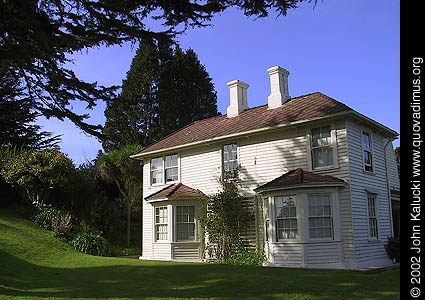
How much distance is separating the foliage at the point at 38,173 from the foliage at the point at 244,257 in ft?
31.1

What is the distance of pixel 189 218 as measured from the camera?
17.7 metres

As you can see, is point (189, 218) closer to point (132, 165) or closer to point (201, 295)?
point (132, 165)

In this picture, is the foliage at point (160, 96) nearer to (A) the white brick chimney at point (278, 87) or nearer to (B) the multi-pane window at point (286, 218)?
(A) the white brick chimney at point (278, 87)

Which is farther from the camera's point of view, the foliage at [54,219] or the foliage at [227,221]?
the foliage at [54,219]

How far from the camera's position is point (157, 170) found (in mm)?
20000

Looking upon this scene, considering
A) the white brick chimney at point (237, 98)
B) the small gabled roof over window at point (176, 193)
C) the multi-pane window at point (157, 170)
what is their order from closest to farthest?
the small gabled roof over window at point (176, 193) < the white brick chimney at point (237, 98) < the multi-pane window at point (157, 170)

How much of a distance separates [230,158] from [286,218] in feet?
13.1

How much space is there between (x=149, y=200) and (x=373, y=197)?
9.47 metres

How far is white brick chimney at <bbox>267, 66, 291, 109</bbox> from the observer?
674 inches

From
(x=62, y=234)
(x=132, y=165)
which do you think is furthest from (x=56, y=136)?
(x=62, y=234)

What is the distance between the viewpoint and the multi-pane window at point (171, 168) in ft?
63.2

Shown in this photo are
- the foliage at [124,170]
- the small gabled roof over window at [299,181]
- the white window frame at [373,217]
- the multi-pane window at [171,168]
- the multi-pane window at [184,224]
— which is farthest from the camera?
the foliage at [124,170]

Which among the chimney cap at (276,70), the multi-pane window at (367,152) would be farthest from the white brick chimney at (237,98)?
the multi-pane window at (367,152)

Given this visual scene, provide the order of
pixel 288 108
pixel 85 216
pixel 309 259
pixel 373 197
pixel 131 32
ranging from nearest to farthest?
pixel 131 32
pixel 309 259
pixel 373 197
pixel 288 108
pixel 85 216
